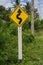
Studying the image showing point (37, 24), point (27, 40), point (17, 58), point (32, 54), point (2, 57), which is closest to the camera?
point (2, 57)

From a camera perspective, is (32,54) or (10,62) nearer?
(10,62)

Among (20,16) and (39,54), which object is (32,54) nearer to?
(39,54)

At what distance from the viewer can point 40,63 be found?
12219mm

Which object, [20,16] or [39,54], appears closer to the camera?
[20,16]

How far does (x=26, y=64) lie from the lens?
11.9m

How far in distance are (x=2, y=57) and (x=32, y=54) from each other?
329 cm

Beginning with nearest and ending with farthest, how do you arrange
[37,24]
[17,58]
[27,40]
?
[17,58]
[27,40]
[37,24]

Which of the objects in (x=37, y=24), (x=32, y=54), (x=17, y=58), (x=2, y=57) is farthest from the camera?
(x=37, y=24)

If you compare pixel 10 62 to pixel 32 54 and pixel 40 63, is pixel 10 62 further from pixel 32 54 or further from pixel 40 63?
pixel 32 54

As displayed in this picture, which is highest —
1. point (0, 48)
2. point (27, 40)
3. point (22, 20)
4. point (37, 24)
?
point (22, 20)

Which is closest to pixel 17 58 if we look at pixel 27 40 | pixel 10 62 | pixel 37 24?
A: pixel 10 62

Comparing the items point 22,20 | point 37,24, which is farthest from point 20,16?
point 37,24

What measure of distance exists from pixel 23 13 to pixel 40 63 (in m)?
2.27

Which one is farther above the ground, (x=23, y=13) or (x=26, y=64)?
(x=23, y=13)
